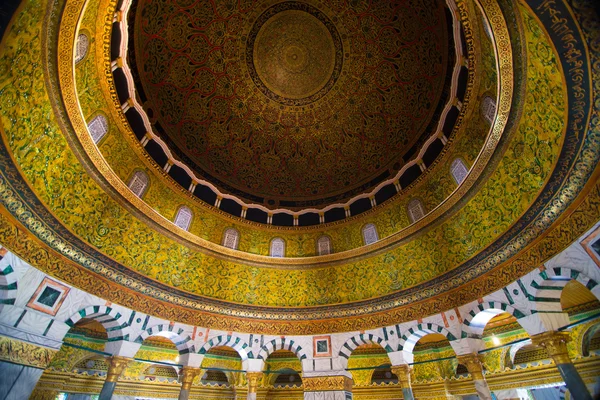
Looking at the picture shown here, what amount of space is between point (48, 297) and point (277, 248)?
322 inches

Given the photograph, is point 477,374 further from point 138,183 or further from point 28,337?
point 138,183

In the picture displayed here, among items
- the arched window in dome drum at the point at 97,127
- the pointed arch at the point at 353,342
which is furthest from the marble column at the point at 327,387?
the arched window in dome drum at the point at 97,127

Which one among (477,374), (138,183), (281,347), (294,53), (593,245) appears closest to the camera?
(593,245)

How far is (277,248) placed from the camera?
1391cm

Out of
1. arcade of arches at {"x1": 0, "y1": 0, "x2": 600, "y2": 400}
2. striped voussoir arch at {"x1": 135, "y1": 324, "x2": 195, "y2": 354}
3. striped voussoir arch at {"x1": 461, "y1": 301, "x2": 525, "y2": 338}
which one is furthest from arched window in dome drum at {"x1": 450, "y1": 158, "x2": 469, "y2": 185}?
striped voussoir arch at {"x1": 135, "y1": 324, "x2": 195, "y2": 354}

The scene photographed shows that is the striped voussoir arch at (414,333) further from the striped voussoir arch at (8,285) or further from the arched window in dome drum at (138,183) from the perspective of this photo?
the striped voussoir arch at (8,285)

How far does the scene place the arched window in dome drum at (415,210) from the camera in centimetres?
1202

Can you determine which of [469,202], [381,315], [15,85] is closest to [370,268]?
[381,315]

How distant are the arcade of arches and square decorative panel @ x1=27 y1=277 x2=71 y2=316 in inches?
1.9

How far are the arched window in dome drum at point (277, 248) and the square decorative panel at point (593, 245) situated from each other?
1010 cm

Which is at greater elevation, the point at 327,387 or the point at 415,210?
the point at 415,210

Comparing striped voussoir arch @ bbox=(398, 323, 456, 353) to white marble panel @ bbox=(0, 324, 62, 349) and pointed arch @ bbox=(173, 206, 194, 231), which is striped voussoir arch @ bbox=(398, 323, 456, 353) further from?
white marble panel @ bbox=(0, 324, 62, 349)

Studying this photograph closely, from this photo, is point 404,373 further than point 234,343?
No

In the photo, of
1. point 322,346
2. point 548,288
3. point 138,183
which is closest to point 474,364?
point 548,288
